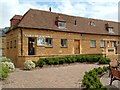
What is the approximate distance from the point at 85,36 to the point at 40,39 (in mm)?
7653

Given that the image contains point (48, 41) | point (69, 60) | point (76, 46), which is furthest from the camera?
point (76, 46)

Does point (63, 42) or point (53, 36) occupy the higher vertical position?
point (53, 36)

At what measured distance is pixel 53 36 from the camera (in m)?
26.3

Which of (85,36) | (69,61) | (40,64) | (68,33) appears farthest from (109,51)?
(40,64)

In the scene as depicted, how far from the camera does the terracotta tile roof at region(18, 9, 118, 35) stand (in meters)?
24.9

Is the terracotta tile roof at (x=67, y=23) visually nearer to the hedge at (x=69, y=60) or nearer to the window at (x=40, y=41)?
the window at (x=40, y=41)

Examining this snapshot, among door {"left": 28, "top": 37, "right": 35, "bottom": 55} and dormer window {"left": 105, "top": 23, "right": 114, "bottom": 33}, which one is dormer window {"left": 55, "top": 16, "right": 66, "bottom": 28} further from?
dormer window {"left": 105, "top": 23, "right": 114, "bottom": 33}

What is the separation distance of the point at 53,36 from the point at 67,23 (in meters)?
Result: 3.88

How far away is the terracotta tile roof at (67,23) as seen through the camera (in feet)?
81.8

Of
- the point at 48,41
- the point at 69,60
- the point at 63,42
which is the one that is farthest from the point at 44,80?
the point at 63,42

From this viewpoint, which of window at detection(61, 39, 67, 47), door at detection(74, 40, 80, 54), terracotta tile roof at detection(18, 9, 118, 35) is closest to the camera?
terracotta tile roof at detection(18, 9, 118, 35)

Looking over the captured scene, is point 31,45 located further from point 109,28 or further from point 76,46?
point 109,28

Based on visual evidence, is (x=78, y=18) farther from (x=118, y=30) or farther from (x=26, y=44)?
(x=26, y=44)

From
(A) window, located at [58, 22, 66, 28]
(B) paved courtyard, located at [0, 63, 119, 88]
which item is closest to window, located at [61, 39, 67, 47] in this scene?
(A) window, located at [58, 22, 66, 28]
